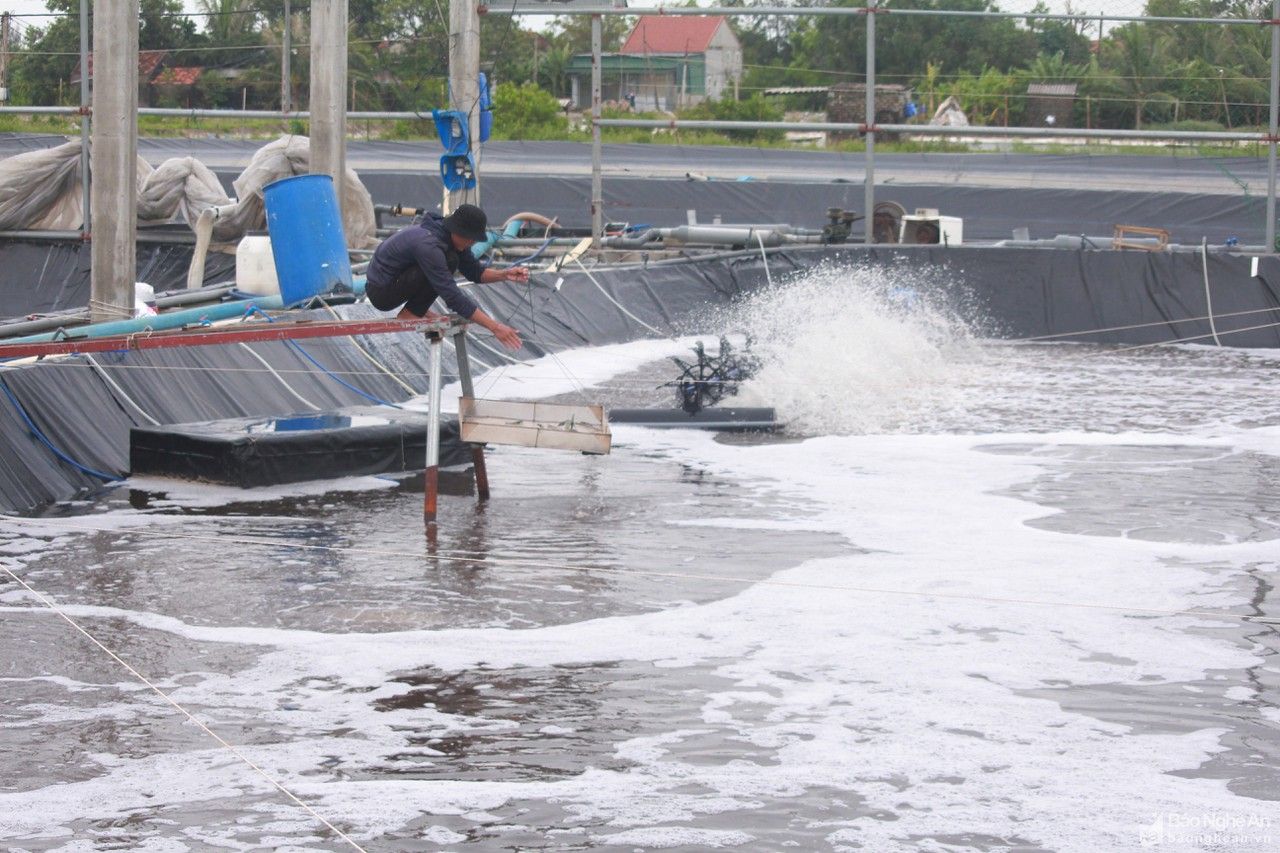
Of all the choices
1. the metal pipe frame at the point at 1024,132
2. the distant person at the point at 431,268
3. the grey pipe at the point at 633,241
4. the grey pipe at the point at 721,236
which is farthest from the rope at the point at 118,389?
the grey pipe at the point at 721,236

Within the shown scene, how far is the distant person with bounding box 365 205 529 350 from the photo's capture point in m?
9.46

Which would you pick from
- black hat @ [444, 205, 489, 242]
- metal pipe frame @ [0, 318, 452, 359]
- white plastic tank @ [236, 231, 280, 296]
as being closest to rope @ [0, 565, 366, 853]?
metal pipe frame @ [0, 318, 452, 359]

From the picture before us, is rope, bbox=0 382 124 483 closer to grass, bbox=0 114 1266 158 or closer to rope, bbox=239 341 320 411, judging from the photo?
rope, bbox=239 341 320 411

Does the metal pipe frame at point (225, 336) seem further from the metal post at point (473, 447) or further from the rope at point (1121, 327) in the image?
the rope at point (1121, 327)

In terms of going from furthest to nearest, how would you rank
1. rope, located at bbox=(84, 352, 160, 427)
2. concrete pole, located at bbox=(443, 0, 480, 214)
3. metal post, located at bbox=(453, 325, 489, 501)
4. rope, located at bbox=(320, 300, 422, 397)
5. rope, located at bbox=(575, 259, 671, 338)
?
rope, located at bbox=(575, 259, 671, 338)
concrete pole, located at bbox=(443, 0, 480, 214)
rope, located at bbox=(320, 300, 422, 397)
rope, located at bbox=(84, 352, 160, 427)
metal post, located at bbox=(453, 325, 489, 501)

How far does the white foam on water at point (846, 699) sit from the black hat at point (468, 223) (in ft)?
7.52

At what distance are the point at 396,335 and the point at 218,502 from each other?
4719 millimetres

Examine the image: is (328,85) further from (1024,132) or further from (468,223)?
(1024,132)

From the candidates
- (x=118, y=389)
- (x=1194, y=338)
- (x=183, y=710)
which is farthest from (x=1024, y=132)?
(x=183, y=710)

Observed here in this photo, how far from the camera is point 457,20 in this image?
16.2 meters

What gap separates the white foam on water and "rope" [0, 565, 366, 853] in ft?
0.14

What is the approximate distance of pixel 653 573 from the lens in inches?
321

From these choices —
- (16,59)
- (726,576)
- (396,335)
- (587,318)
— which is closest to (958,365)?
(587,318)

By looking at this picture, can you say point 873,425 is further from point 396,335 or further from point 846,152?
point 846,152
